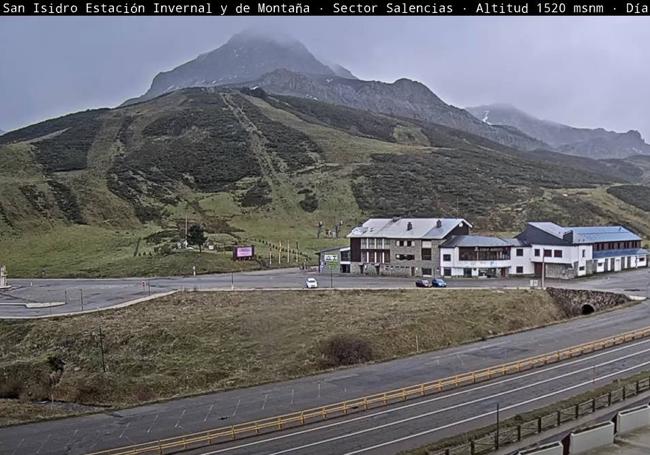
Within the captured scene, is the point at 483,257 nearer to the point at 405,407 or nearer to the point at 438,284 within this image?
the point at 438,284

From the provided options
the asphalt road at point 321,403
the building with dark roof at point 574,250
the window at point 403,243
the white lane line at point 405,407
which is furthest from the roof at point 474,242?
the white lane line at point 405,407

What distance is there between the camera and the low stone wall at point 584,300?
50.7m

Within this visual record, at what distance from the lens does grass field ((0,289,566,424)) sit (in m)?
35.2

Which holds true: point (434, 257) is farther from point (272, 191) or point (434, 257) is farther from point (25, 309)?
point (272, 191)

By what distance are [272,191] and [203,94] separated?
89077 millimetres

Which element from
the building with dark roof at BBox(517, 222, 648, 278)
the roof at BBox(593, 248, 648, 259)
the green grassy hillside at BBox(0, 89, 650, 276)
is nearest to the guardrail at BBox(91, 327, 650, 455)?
the building with dark roof at BBox(517, 222, 648, 278)

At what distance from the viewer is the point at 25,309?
4809 cm

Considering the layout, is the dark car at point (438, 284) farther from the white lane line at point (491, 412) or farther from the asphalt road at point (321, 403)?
the white lane line at point (491, 412)

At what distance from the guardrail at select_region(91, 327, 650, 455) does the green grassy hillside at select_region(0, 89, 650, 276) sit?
40.9m

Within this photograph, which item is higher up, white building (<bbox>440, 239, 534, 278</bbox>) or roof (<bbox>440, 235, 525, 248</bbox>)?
roof (<bbox>440, 235, 525, 248</bbox>)

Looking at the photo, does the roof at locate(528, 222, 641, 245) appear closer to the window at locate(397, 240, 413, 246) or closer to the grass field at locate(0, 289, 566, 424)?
the window at locate(397, 240, 413, 246)

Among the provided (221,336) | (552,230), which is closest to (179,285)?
(221,336)

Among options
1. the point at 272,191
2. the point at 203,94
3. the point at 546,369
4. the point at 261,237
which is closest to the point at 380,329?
the point at 546,369

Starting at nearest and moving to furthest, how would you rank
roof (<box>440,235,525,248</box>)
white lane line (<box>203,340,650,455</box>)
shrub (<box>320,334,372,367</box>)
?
1. white lane line (<box>203,340,650,455</box>)
2. shrub (<box>320,334,372,367</box>)
3. roof (<box>440,235,525,248</box>)
